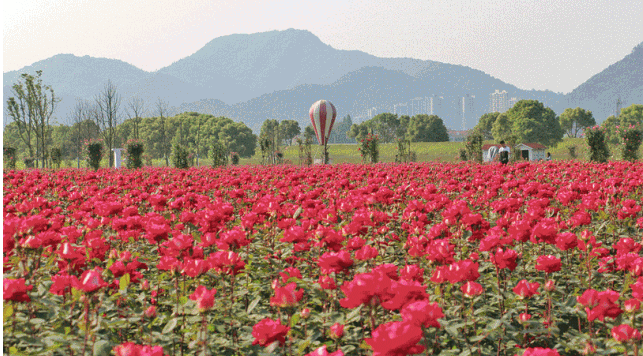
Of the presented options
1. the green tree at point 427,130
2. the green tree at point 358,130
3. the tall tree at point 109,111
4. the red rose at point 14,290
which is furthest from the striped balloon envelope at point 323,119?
the green tree at point 358,130

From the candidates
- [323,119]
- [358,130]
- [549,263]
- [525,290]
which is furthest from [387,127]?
[525,290]

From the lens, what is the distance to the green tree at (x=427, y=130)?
118125 millimetres

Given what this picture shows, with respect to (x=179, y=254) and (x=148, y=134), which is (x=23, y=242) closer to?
(x=179, y=254)

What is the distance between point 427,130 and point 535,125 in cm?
3746

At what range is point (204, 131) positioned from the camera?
317 ft

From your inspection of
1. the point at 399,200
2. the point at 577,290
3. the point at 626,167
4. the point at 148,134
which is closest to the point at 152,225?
the point at 577,290

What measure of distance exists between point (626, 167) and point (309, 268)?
11.3 m

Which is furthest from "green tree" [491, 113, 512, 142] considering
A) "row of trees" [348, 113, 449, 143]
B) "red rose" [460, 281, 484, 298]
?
"red rose" [460, 281, 484, 298]

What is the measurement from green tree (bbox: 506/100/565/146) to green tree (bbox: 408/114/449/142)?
1259 inches

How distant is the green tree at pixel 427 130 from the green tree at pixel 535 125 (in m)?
32.0

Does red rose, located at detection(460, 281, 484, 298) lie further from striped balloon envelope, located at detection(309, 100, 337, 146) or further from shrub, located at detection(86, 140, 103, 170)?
striped balloon envelope, located at detection(309, 100, 337, 146)

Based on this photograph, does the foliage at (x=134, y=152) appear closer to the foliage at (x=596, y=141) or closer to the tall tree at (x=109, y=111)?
the tall tree at (x=109, y=111)

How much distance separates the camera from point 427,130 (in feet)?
390

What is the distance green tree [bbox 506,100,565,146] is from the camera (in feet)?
276
